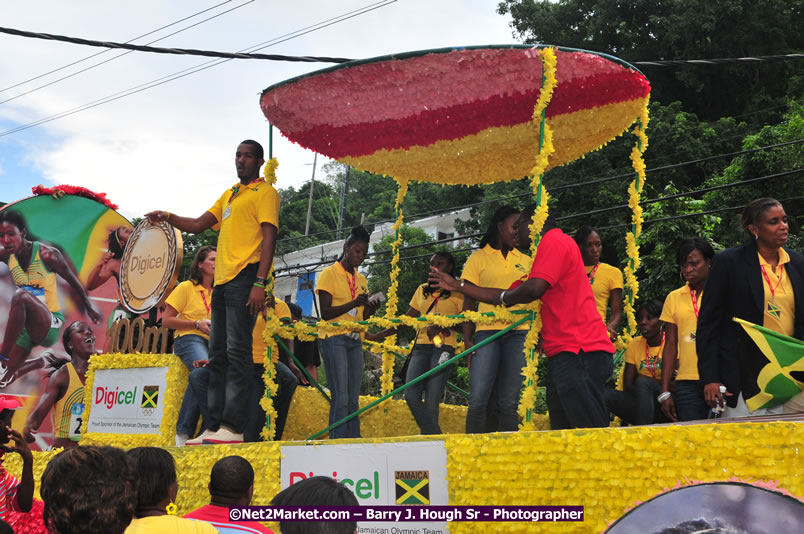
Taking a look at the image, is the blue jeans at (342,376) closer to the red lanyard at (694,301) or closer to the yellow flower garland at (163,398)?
the yellow flower garland at (163,398)

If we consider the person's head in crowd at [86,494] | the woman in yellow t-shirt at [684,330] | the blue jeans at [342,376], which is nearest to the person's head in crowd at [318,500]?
the person's head in crowd at [86,494]

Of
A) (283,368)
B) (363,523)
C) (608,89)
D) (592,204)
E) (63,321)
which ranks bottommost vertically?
(363,523)

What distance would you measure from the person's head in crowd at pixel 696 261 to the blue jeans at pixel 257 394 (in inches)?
136

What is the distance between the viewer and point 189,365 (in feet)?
21.8

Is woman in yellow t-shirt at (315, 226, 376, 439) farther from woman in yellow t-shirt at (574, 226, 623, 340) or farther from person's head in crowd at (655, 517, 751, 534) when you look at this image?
person's head in crowd at (655, 517, 751, 534)

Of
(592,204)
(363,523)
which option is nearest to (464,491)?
(363,523)

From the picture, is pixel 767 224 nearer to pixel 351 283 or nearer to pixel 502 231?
pixel 502 231

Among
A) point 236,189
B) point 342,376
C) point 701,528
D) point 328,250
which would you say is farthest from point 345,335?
point 328,250

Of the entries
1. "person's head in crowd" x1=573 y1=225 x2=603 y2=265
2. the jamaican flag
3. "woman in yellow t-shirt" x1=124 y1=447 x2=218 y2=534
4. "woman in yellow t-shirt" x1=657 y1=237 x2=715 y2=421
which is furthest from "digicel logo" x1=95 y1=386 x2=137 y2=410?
the jamaican flag

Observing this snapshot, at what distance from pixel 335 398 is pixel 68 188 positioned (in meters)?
8.82

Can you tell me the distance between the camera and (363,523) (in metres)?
4.60

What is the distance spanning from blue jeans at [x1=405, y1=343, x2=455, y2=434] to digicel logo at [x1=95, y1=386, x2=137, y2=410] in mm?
2589

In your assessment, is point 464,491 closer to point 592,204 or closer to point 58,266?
point 58,266

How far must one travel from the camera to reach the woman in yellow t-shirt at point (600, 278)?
645 centimetres
